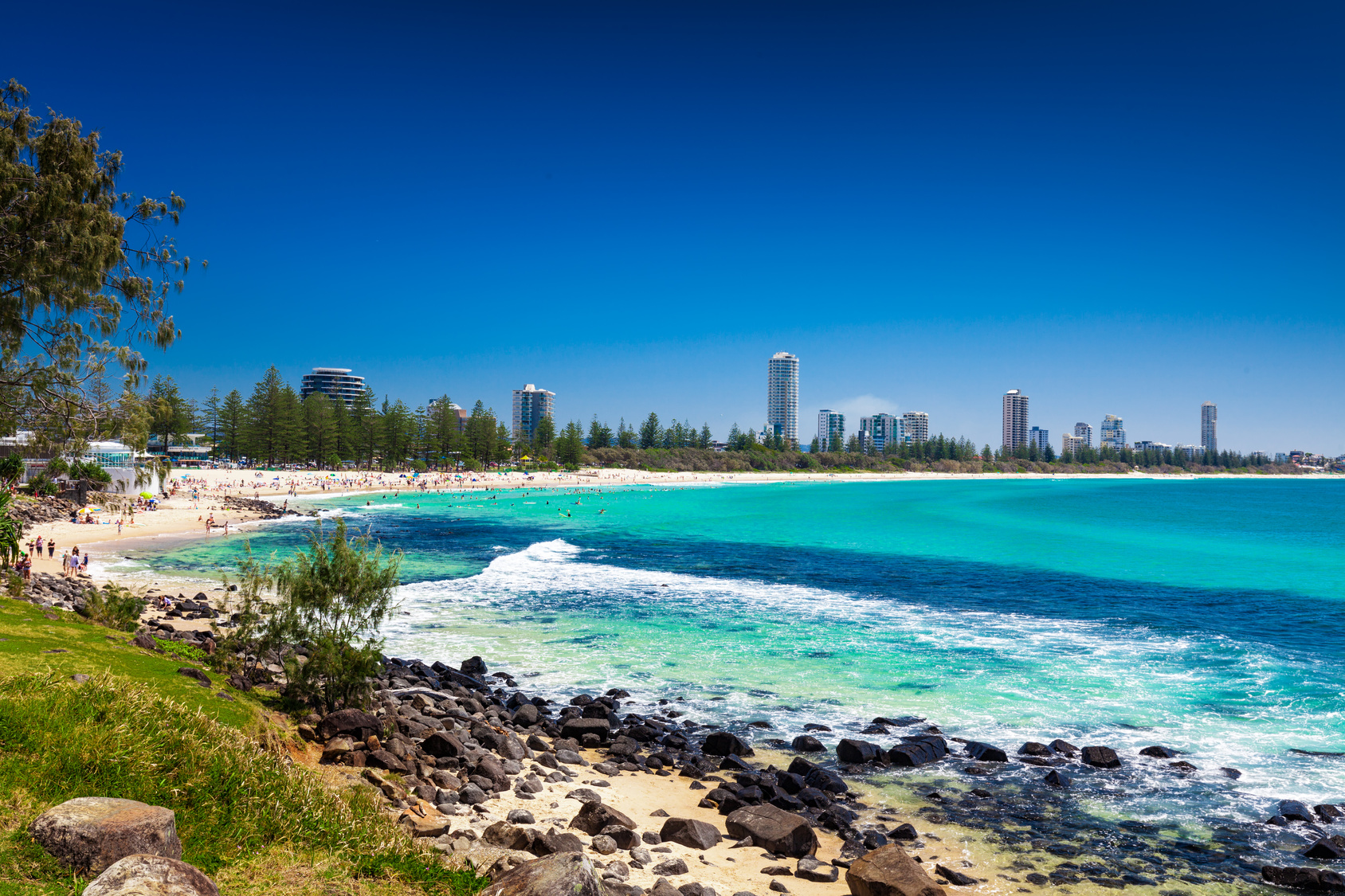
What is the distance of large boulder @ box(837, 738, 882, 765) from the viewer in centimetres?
1362

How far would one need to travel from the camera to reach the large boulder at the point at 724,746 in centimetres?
1391

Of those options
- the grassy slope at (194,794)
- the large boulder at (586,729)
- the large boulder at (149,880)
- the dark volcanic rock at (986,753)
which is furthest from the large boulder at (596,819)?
the dark volcanic rock at (986,753)

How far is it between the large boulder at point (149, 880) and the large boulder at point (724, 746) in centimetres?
1007

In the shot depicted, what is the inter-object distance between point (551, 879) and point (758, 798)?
6.58 meters

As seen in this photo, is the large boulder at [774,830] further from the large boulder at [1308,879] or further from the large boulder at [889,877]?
the large boulder at [1308,879]

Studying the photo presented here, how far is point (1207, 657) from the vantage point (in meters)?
21.9

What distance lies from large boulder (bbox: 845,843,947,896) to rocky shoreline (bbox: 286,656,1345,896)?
0.58 ft

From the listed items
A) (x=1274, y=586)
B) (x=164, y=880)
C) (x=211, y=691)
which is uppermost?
(x=164, y=880)

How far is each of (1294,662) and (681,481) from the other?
134368 millimetres

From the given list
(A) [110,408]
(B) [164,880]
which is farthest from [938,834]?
(A) [110,408]

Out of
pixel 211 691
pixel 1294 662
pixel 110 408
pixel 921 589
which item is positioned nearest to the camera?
pixel 211 691

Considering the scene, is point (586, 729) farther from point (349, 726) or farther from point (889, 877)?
point (889, 877)

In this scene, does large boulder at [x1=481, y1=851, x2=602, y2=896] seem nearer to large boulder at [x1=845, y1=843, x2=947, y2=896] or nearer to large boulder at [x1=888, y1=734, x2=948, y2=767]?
large boulder at [x1=845, y1=843, x2=947, y2=896]

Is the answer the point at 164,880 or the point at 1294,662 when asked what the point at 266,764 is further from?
the point at 1294,662
